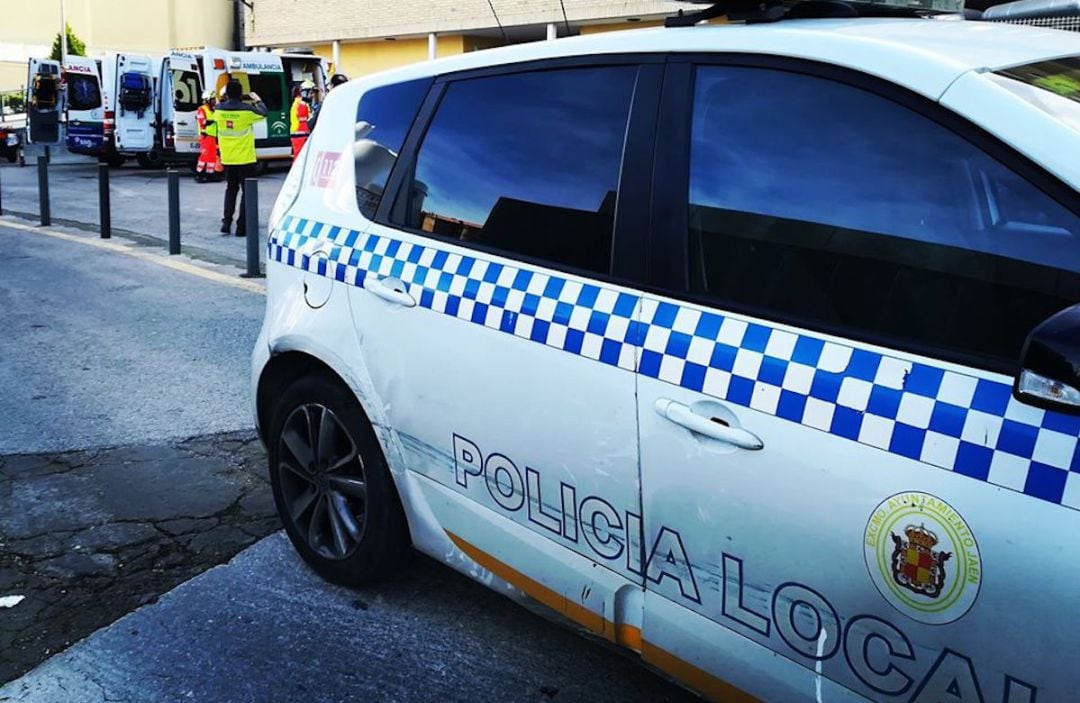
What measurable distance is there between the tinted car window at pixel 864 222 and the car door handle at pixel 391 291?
0.93 metres

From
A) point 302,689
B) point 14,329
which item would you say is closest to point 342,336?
point 302,689

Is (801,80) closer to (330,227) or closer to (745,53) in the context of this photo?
(745,53)

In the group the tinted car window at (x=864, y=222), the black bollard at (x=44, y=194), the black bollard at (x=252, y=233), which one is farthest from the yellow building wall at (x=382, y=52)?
the tinted car window at (x=864, y=222)

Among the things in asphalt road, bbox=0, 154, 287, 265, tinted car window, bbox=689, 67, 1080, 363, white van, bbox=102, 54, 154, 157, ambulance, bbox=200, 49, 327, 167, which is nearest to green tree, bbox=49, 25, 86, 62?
asphalt road, bbox=0, 154, 287, 265

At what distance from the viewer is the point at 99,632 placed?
3117 millimetres

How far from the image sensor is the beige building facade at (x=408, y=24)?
25.2 metres

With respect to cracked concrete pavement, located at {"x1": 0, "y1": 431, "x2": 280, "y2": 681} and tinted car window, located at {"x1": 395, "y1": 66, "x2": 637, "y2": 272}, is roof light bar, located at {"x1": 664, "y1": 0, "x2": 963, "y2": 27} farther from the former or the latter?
cracked concrete pavement, located at {"x1": 0, "y1": 431, "x2": 280, "y2": 681}

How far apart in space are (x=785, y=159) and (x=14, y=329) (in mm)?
6522

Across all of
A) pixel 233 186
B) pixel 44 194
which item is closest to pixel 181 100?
pixel 44 194

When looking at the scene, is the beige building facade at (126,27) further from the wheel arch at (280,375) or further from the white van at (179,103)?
the wheel arch at (280,375)

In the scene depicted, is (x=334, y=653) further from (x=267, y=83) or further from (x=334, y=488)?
(x=267, y=83)

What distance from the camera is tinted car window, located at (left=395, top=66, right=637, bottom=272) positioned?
2.46 m

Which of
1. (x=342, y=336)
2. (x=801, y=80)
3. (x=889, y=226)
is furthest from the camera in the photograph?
(x=342, y=336)

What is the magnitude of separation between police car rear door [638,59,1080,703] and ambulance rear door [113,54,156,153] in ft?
74.9
